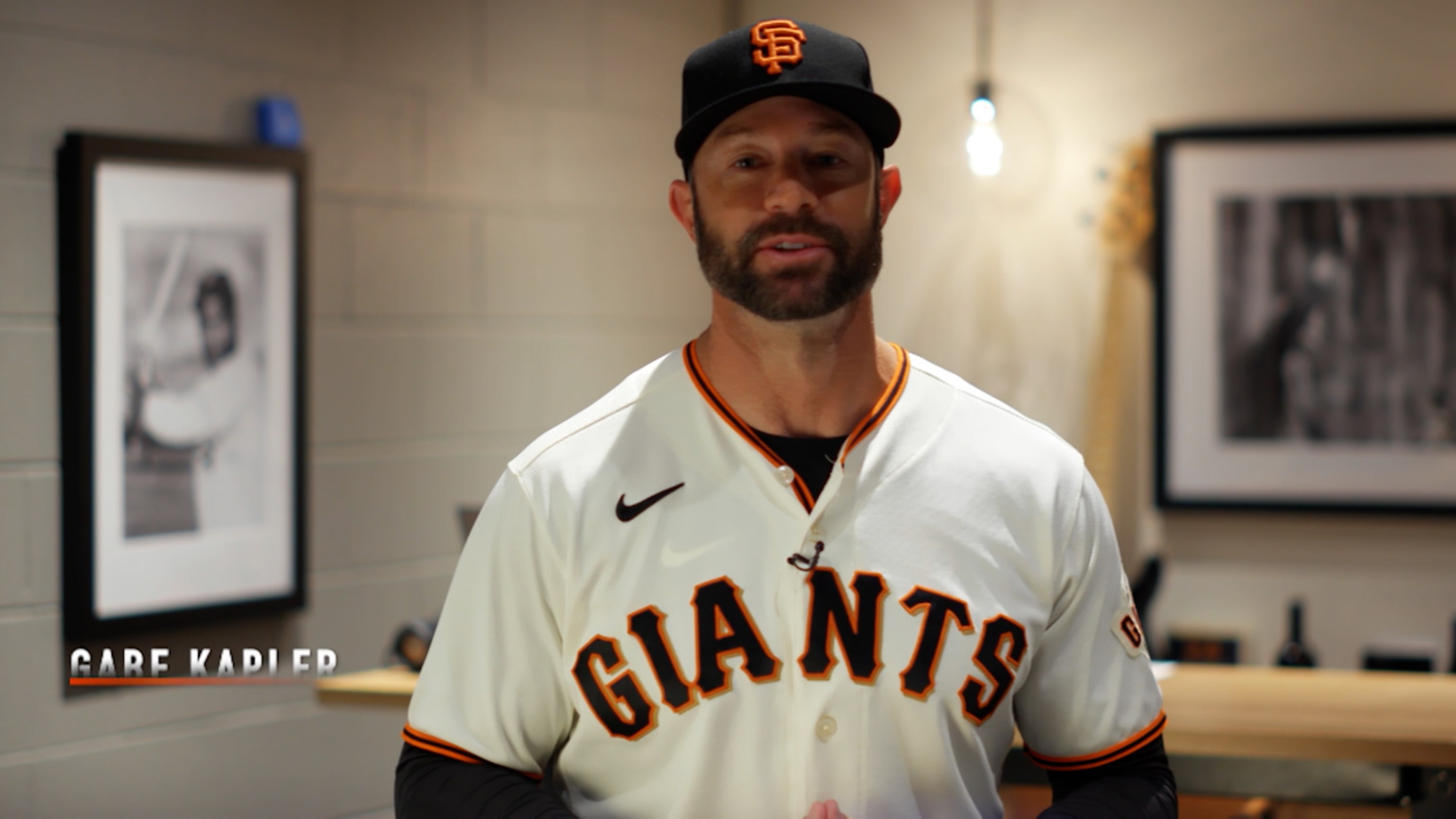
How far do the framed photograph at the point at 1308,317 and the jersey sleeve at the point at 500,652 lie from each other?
262 centimetres

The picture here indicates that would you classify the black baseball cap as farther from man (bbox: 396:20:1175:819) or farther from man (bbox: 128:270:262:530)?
man (bbox: 128:270:262:530)

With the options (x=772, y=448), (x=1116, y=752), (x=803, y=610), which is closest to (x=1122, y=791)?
(x=1116, y=752)

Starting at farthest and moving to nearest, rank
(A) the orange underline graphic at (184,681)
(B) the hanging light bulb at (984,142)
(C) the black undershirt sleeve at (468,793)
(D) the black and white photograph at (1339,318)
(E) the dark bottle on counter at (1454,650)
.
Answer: (B) the hanging light bulb at (984,142) → (D) the black and white photograph at (1339,318) → (E) the dark bottle on counter at (1454,650) → (A) the orange underline graphic at (184,681) → (C) the black undershirt sleeve at (468,793)

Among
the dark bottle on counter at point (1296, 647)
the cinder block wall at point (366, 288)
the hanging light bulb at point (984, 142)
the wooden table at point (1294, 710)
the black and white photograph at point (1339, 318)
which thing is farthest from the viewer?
the hanging light bulb at point (984, 142)

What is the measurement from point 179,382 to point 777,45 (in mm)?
1513

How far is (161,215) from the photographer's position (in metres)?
2.39

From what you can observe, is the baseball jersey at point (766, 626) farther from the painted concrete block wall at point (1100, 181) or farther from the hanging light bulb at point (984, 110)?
the painted concrete block wall at point (1100, 181)

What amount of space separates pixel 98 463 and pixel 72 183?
0.45 metres

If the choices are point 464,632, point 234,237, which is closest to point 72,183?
point 234,237

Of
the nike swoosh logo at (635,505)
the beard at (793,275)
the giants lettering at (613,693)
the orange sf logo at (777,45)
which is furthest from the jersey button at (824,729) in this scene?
the orange sf logo at (777,45)

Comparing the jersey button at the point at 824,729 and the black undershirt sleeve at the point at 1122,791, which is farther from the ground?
the jersey button at the point at 824,729

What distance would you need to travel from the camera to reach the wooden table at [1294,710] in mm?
2137

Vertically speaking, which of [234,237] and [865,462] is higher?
[234,237]

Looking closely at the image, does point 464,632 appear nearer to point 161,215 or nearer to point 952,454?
point 952,454
